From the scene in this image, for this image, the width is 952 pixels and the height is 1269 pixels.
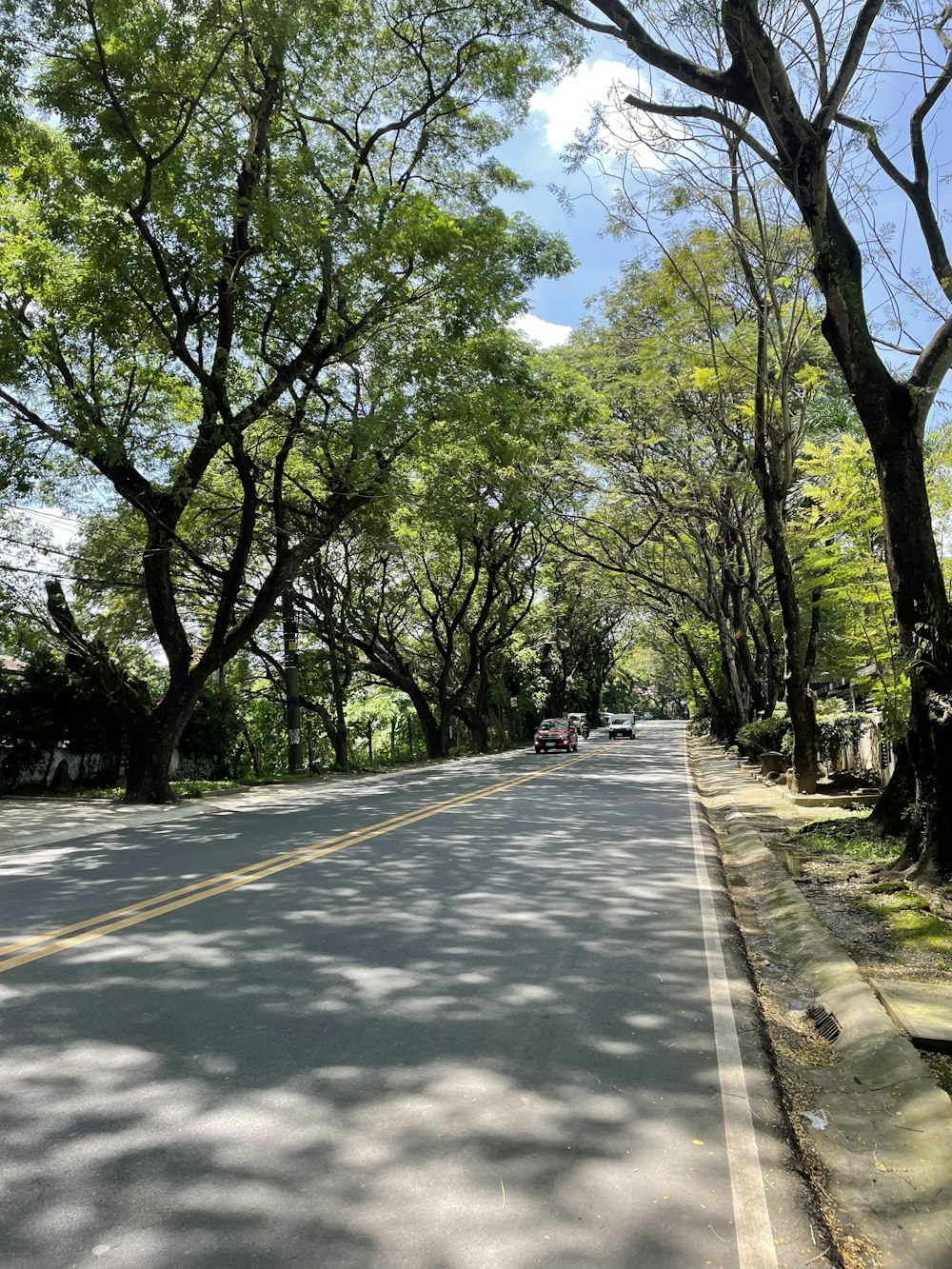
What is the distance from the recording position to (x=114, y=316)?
49.3ft

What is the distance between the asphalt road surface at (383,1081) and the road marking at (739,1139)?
0.01m

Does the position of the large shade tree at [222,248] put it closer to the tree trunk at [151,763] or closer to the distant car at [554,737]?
the tree trunk at [151,763]

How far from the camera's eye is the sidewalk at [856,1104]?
3059 mm

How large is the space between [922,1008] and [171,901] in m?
5.42

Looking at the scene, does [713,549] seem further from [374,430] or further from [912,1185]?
[912,1185]

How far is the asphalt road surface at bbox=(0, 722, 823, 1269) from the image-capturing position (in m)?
2.90

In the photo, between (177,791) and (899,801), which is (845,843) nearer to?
(899,801)

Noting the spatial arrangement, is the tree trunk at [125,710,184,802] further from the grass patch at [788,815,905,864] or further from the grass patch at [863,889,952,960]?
the grass patch at [863,889,952,960]

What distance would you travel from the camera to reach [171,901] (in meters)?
7.45


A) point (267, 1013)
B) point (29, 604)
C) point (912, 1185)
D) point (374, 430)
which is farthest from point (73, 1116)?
point (29, 604)

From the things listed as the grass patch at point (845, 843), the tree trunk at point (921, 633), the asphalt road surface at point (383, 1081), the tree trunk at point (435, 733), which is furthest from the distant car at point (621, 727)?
the tree trunk at point (921, 633)

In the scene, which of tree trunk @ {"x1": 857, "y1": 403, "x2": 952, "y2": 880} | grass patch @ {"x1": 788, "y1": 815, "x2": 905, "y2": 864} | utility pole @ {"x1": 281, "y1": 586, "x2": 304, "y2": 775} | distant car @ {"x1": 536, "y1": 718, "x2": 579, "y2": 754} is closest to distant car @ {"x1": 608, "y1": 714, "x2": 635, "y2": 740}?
distant car @ {"x1": 536, "y1": 718, "x2": 579, "y2": 754}

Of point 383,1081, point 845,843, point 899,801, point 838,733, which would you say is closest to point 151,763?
point 845,843

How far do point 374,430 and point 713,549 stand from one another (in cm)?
1345
